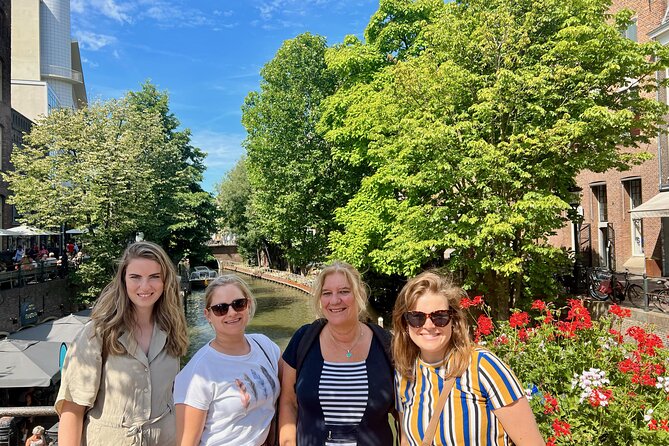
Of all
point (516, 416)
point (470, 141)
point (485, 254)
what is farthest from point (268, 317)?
point (516, 416)

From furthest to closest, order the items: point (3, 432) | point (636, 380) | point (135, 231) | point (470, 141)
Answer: point (135, 231) < point (470, 141) < point (3, 432) < point (636, 380)

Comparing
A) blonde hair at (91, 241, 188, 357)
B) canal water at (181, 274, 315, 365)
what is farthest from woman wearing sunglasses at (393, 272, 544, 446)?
canal water at (181, 274, 315, 365)

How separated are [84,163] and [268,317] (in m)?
12.4

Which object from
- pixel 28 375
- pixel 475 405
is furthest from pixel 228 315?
pixel 28 375

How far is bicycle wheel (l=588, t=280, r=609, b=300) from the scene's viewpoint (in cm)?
1302

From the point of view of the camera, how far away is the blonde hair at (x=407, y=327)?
2.27m

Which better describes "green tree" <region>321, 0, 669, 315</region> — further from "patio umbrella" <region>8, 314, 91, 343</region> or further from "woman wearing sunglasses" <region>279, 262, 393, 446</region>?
"patio umbrella" <region>8, 314, 91, 343</region>

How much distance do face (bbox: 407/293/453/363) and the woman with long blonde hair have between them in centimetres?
141

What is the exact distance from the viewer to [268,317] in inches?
1015

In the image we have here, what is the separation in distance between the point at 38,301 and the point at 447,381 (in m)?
21.0

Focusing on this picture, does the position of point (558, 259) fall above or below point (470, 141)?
below

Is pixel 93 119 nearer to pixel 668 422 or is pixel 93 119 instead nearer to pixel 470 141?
pixel 470 141

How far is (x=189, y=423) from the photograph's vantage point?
2309 mm

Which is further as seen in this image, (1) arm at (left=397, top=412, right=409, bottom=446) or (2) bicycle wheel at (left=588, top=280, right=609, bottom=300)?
(2) bicycle wheel at (left=588, top=280, right=609, bottom=300)
